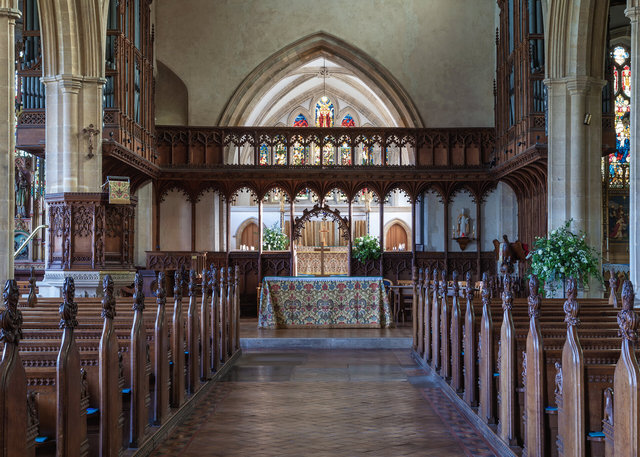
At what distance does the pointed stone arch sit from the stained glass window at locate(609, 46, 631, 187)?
16.0 ft

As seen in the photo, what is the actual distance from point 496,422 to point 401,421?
79cm

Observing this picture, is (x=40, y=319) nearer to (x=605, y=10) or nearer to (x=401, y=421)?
(x=401, y=421)

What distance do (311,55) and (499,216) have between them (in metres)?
6.40

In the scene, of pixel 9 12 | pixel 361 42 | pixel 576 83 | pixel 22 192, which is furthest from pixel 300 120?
A: pixel 9 12

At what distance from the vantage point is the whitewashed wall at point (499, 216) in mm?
15727

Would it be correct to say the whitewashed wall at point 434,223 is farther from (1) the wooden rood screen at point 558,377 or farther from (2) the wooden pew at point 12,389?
(2) the wooden pew at point 12,389

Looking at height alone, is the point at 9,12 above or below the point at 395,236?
above

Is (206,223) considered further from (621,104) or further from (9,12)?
(621,104)

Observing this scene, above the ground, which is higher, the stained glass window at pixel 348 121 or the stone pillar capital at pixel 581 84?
the stained glass window at pixel 348 121


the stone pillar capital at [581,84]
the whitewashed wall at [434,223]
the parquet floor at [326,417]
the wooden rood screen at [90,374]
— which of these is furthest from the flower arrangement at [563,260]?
the whitewashed wall at [434,223]

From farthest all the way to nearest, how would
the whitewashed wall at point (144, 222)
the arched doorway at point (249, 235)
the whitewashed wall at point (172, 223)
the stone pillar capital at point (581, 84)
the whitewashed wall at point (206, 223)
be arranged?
the arched doorway at point (249, 235), the whitewashed wall at point (206, 223), the whitewashed wall at point (172, 223), the whitewashed wall at point (144, 222), the stone pillar capital at point (581, 84)

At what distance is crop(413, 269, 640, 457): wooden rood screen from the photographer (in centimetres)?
280

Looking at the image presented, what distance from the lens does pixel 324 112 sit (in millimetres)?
25891

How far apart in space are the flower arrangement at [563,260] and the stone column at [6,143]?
6.97 meters
